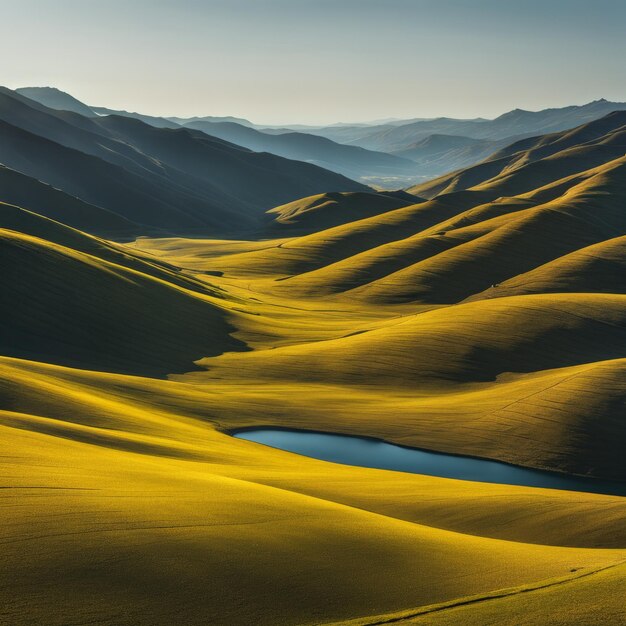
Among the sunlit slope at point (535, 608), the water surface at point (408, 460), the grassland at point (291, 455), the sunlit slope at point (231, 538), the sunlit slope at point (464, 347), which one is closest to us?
the sunlit slope at point (231, 538)

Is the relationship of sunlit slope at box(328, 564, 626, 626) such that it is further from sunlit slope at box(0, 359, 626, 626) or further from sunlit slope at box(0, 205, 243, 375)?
sunlit slope at box(0, 205, 243, 375)

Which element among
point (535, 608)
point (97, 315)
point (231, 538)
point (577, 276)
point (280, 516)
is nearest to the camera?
point (535, 608)

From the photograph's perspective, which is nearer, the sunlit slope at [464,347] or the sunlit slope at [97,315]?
the sunlit slope at [464,347]

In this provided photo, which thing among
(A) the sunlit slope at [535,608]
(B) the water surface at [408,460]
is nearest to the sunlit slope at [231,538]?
(A) the sunlit slope at [535,608]

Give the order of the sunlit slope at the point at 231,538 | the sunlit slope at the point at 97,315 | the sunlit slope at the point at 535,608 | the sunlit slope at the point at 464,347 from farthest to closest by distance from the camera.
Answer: the sunlit slope at the point at 97,315 → the sunlit slope at the point at 464,347 → the sunlit slope at the point at 535,608 → the sunlit slope at the point at 231,538

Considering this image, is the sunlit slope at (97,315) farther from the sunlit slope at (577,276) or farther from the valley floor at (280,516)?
the sunlit slope at (577,276)

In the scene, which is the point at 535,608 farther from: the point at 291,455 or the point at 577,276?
the point at 577,276

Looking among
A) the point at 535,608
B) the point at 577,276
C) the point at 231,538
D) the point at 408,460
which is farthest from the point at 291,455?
the point at 577,276
